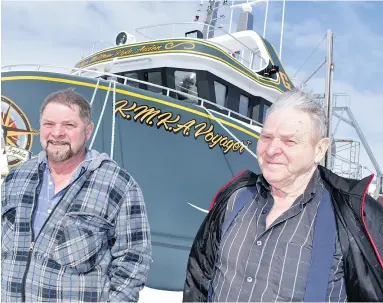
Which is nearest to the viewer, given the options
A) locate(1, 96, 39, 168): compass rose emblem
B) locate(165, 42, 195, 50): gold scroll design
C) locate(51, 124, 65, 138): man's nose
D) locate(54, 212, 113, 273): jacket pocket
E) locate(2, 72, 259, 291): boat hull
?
locate(54, 212, 113, 273): jacket pocket

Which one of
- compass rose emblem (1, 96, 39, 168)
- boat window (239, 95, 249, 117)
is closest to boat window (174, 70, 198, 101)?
boat window (239, 95, 249, 117)

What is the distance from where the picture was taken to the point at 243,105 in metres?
8.49

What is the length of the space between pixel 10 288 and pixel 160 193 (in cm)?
420

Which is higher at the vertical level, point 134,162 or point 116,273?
point 134,162

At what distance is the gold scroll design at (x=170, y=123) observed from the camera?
239 inches

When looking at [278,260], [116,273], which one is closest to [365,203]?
[278,260]

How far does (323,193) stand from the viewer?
1.78m

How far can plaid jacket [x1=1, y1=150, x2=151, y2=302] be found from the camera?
191 centimetres

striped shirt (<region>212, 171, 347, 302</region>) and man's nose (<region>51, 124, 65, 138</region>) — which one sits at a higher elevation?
man's nose (<region>51, 124, 65, 138</region>)

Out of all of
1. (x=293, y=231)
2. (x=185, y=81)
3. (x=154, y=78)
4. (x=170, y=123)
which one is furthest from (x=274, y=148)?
(x=154, y=78)

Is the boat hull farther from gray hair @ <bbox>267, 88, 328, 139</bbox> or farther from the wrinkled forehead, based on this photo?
gray hair @ <bbox>267, 88, 328, 139</bbox>

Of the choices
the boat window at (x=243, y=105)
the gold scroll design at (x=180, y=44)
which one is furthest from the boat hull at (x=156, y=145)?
the boat window at (x=243, y=105)

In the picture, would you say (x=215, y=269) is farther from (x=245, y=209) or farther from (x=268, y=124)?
(x=268, y=124)

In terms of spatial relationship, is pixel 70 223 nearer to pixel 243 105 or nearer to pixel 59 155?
pixel 59 155
